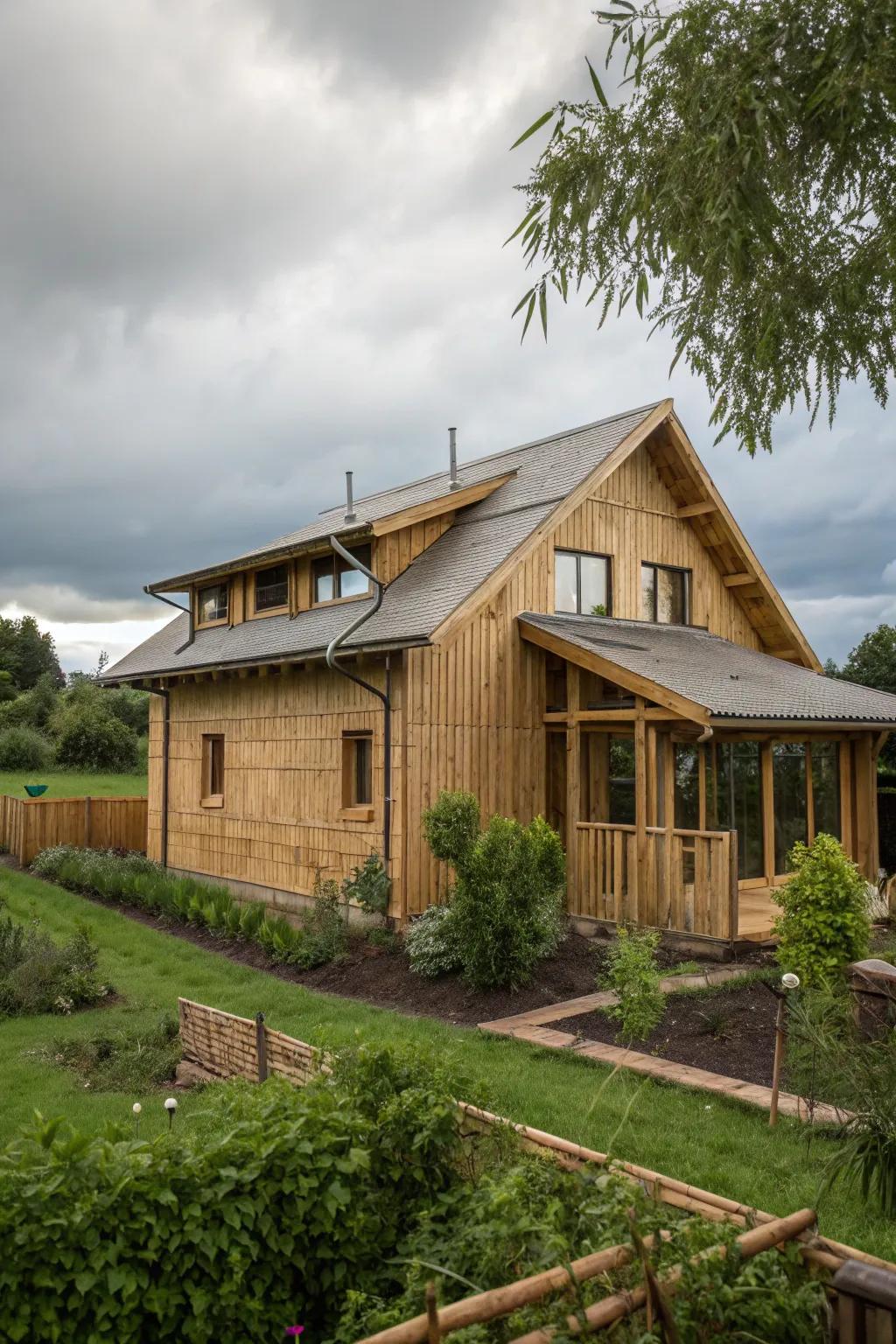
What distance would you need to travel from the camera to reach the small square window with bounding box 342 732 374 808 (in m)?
13.7

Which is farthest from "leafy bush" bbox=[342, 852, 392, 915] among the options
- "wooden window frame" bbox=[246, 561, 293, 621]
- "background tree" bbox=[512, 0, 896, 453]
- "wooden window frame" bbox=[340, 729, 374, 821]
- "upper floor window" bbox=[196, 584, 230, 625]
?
"background tree" bbox=[512, 0, 896, 453]

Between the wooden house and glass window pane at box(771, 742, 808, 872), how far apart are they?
0.04m

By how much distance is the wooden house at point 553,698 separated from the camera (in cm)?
1207

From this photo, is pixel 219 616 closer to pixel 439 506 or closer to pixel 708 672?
pixel 439 506

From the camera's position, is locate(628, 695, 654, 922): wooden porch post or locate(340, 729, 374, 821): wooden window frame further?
locate(340, 729, 374, 821): wooden window frame

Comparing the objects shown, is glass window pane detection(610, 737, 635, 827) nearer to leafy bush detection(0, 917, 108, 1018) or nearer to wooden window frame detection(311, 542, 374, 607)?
wooden window frame detection(311, 542, 374, 607)

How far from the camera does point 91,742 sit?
39094 millimetres

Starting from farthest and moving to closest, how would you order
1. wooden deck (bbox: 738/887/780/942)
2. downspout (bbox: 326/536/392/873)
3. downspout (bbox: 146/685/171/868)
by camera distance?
downspout (bbox: 146/685/171/868)
downspout (bbox: 326/536/392/873)
wooden deck (bbox: 738/887/780/942)

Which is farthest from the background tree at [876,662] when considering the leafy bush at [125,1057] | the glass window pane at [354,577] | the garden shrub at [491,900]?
the leafy bush at [125,1057]

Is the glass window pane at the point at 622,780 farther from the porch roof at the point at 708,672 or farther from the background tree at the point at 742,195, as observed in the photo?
the background tree at the point at 742,195

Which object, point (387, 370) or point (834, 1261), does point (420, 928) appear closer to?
point (387, 370)

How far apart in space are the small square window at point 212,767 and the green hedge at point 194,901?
5.26 ft

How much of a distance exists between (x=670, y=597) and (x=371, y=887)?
7.16 m

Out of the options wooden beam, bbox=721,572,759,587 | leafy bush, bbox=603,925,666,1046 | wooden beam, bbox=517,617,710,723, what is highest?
wooden beam, bbox=721,572,759,587
